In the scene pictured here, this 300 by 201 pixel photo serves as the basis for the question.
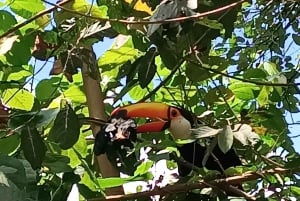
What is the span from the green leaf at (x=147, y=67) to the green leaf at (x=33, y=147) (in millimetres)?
317

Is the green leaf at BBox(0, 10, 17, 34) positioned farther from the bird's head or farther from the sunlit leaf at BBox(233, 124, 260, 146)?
the sunlit leaf at BBox(233, 124, 260, 146)

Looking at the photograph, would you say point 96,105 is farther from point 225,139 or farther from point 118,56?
point 225,139

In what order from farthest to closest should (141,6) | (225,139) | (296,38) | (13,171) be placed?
(296,38), (141,6), (225,139), (13,171)

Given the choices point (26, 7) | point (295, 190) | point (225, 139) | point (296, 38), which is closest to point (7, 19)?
point (26, 7)

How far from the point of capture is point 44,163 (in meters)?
1.48

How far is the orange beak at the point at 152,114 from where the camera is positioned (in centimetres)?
188

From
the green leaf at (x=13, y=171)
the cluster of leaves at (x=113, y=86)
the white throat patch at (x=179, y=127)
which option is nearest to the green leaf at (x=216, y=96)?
the cluster of leaves at (x=113, y=86)

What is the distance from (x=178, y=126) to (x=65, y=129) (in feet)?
2.03

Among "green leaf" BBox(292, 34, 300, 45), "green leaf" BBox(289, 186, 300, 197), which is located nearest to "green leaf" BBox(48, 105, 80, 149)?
"green leaf" BBox(289, 186, 300, 197)

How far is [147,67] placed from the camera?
1.62m

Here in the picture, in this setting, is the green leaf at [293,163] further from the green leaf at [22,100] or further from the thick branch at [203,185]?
the green leaf at [22,100]

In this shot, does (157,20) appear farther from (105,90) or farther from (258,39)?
(258,39)

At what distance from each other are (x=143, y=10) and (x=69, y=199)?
16.8 inches

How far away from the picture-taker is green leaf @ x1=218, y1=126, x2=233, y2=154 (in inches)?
52.1
